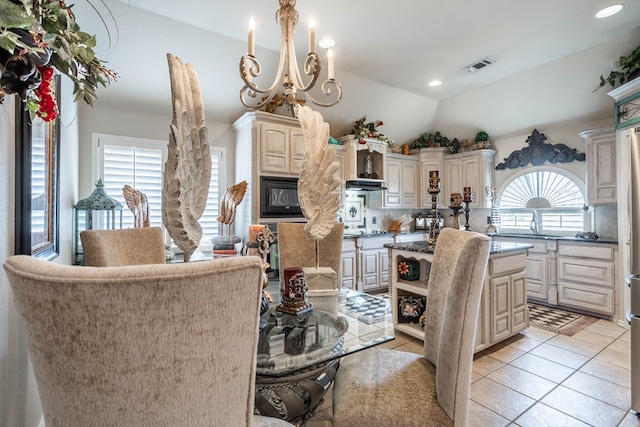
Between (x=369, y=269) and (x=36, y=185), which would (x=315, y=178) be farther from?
(x=369, y=269)

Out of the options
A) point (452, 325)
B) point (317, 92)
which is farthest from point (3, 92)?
point (317, 92)

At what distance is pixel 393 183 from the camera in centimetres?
534

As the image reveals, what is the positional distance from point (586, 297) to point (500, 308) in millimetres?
1832

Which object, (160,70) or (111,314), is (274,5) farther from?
(111,314)

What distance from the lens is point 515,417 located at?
1.87 metres

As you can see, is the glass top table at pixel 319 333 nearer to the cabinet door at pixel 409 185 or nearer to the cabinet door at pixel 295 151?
the cabinet door at pixel 295 151

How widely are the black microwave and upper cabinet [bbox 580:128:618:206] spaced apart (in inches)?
149

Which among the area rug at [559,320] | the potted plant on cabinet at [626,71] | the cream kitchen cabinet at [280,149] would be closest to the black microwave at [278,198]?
the cream kitchen cabinet at [280,149]

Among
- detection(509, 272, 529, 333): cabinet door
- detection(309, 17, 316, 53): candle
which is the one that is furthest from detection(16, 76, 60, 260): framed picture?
detection(509, 272, 529, 333): cabinet door

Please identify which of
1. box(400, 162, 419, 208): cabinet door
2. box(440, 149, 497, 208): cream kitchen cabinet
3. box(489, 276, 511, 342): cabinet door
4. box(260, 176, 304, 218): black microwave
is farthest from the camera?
box(400, 162, 419, 208): cabinet door

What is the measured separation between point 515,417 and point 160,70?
4292mm

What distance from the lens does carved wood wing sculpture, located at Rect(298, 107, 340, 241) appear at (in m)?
1.78

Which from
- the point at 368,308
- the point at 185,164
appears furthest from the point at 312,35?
the point at 368,308

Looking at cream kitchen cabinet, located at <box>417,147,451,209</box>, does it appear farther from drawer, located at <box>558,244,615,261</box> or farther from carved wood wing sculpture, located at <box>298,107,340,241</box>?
carved wood wing sculpture, located at <box>298,107,340,241</box>
